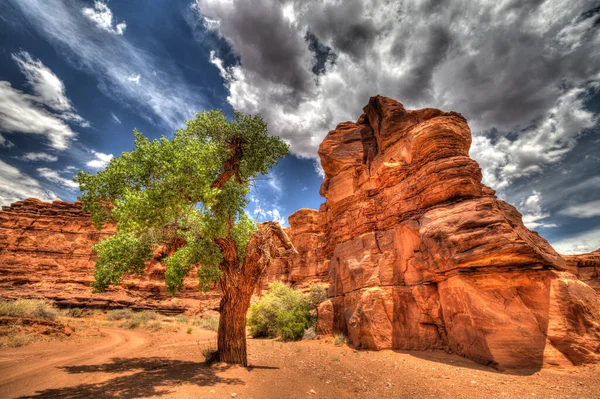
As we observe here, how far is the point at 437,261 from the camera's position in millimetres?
13992

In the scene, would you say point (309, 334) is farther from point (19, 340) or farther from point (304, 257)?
point (304, 257)

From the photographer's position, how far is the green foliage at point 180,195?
6.91m

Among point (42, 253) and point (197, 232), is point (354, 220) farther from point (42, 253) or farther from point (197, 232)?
point (42, 253)

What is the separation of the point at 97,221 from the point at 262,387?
290 inches

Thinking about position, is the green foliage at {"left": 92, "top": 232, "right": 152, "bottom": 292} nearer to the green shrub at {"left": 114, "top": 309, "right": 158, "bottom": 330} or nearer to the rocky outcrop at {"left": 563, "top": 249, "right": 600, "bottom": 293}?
the green shrub at {"left": 114, "top": 309, "right": 158, "bottom": 330}

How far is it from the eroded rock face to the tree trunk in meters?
9.60

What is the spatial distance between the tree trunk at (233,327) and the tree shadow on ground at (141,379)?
0.80m

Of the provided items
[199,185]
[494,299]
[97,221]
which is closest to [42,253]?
[97,221]

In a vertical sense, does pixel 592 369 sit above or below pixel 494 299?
below

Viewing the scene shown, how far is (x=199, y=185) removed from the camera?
23.4 feet

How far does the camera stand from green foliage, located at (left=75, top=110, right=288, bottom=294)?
6.91 metres

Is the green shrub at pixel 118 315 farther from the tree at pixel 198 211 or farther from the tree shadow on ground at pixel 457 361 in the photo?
the tree shadow on ground at pixel 457 361

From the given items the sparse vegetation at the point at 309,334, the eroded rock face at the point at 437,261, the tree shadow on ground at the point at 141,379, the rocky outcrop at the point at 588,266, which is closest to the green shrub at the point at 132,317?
the sparse vegetation at the point at 309,334

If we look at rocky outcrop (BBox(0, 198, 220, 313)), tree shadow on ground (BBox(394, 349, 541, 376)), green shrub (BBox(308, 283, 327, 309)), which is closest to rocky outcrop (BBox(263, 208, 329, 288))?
rocky outcrop (BBox(0, 198, 220, 313))
